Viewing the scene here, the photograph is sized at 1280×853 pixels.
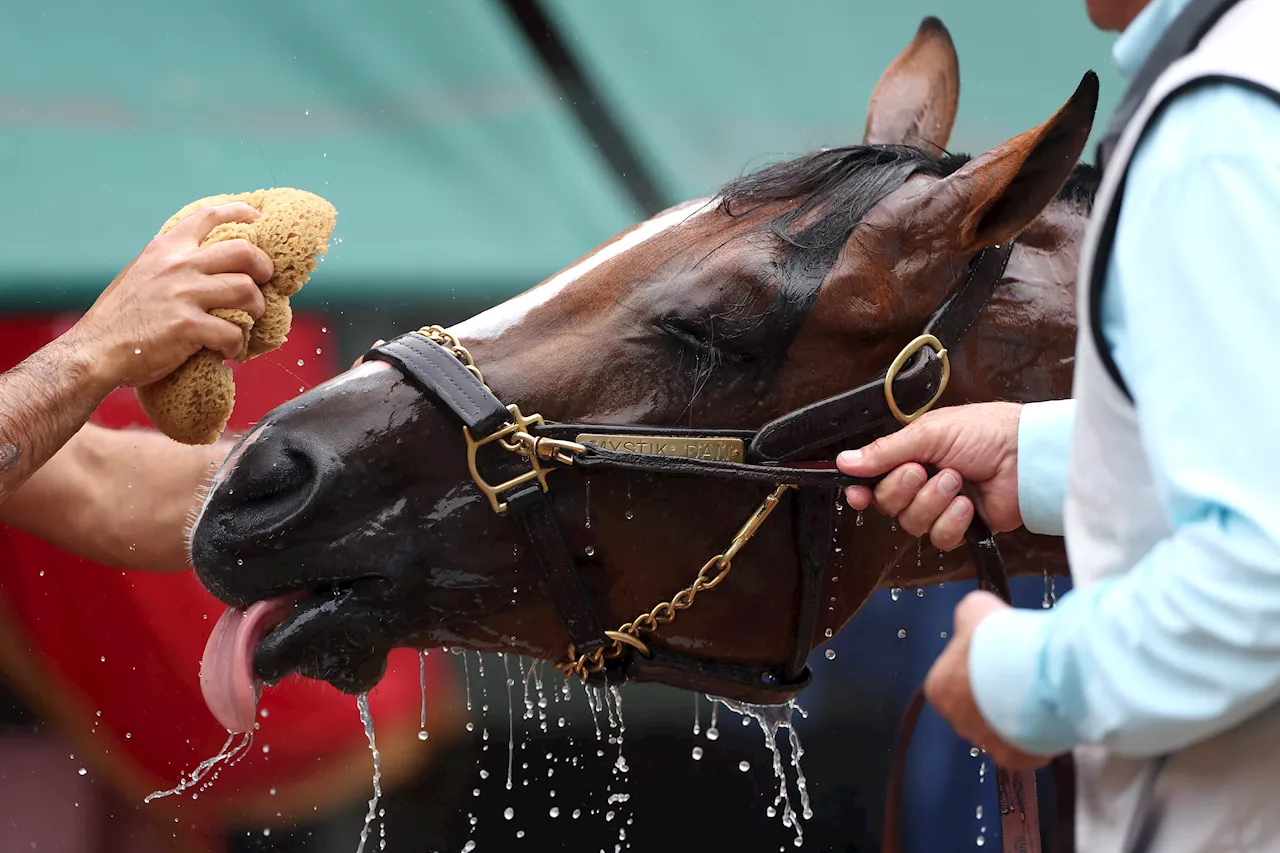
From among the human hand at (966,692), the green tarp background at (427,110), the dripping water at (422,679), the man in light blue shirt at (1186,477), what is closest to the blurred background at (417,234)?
the green tarp background at (427,110)

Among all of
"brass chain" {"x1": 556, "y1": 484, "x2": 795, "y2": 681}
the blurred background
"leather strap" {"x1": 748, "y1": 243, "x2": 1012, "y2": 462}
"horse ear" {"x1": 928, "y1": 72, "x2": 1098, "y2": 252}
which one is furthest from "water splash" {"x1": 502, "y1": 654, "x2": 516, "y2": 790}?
"horse ear" {"x1": 928, "y1": 72, "x2": 1098, "y2": 252}

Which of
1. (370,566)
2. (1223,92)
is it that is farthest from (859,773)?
(1223,92)

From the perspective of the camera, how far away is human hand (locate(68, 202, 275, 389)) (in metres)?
1.83

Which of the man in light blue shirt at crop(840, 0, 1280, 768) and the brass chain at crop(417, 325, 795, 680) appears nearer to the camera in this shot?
the man in light blue shirt at crop(840, 0, 1280, 768)

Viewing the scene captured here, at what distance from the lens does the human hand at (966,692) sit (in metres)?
0.99

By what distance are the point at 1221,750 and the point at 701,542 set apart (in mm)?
826

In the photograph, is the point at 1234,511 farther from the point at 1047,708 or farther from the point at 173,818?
the point at 173,818

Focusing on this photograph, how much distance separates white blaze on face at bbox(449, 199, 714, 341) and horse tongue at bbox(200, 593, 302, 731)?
0.45 meters

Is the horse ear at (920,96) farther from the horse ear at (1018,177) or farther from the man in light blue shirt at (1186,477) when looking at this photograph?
the man in light blue shirt at (1186,477)

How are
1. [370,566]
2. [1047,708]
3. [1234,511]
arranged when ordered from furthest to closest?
[370,566] → [1047,708] → [1234,511]

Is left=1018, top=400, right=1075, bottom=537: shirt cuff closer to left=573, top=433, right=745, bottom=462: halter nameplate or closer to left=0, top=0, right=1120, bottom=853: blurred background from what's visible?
left=573, top=433, right=745, bottom=462: halter nameplate

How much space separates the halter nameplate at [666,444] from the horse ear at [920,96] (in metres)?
0.81

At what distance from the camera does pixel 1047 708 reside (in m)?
0.92

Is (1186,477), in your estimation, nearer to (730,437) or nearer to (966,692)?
(966,692)
